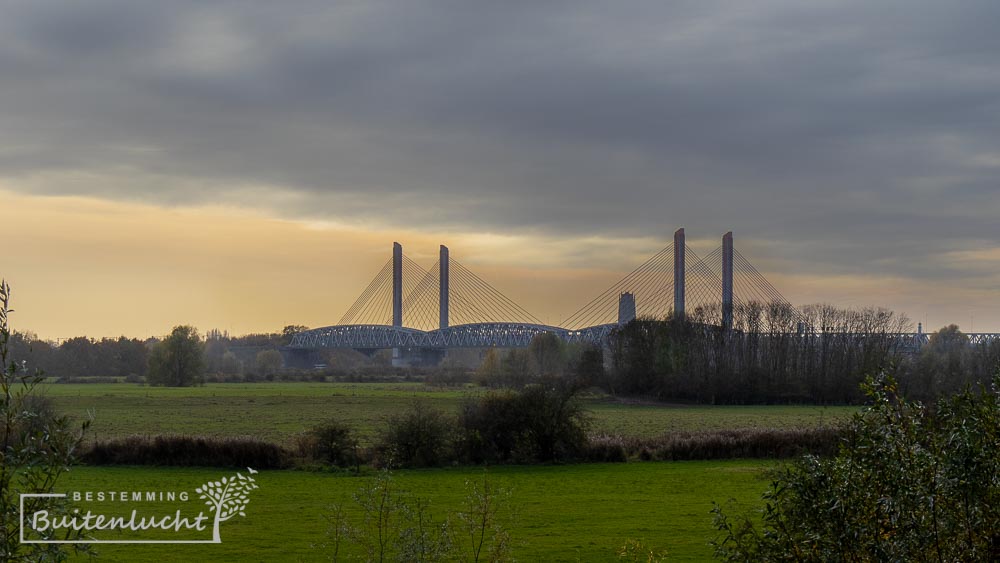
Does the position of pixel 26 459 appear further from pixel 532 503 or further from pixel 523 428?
pixel 523 428

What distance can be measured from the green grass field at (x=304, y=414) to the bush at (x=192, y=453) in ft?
20.6

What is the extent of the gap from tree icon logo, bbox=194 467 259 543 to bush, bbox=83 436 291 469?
4.54 ft

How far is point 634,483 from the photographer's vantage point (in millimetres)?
25797

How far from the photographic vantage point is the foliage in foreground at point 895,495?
5449 millimetres

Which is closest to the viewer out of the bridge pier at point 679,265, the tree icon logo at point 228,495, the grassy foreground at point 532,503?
the grassy foreground at point 532,503

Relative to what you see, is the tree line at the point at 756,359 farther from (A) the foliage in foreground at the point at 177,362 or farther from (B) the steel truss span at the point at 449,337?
(B) the steel truss span at the point at 449,337

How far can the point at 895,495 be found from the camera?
5.45 m

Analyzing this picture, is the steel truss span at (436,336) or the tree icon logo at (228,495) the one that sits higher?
the steel truss span at (436,336)

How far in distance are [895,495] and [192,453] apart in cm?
2637

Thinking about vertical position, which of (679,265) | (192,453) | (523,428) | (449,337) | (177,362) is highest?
(679,265)

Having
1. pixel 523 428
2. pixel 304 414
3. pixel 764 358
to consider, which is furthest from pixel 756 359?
pixel 523 428

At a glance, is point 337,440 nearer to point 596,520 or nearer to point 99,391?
point 596,520

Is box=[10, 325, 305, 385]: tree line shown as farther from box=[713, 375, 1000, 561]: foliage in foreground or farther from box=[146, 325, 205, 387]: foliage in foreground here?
box=[713, 375, 1000, 561]: foliage in foreground

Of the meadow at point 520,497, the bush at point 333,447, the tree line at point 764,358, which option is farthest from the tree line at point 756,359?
the bush at point 333,447
